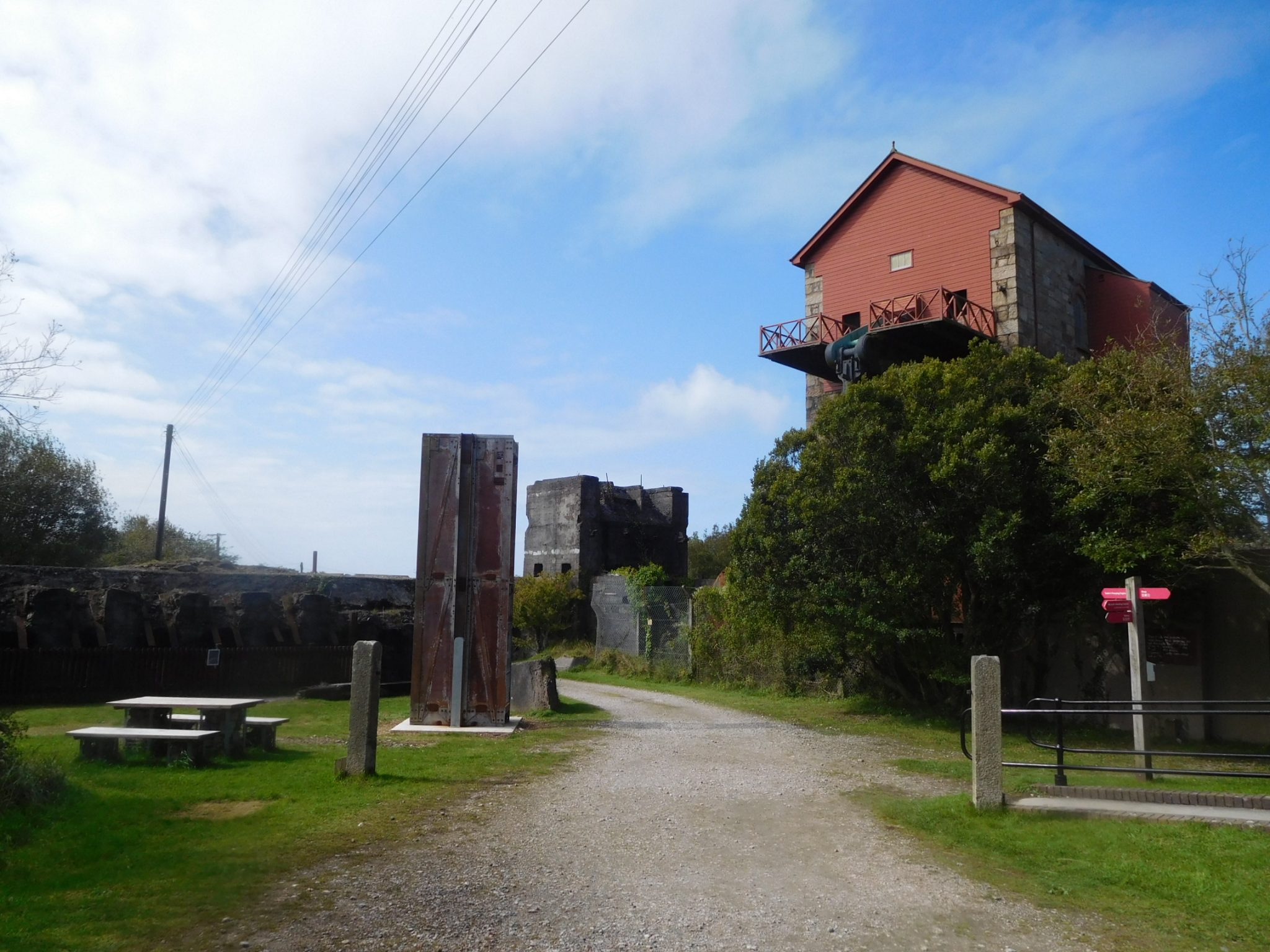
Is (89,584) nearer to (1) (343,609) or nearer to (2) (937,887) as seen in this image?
(1) (343,609)

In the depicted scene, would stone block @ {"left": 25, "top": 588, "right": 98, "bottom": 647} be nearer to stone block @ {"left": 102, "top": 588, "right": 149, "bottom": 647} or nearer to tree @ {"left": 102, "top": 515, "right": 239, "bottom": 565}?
stone block @ {"left": 102, "top": 588, "right": 149, "bottom": 647}

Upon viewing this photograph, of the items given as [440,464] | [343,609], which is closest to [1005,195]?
[440,464]

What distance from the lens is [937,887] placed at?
20.2ft

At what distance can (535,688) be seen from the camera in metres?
16.9

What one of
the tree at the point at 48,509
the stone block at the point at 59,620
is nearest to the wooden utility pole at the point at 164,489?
the tree at the point at 48,509

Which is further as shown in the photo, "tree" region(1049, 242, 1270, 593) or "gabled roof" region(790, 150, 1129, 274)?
"gabled roof" region(790, 150, 1129, 274)

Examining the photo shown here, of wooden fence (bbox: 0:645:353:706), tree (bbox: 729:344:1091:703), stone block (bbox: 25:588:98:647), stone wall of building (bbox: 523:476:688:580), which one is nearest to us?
tree (bbox: 729:344:1091:703)

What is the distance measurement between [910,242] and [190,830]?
23.8 m

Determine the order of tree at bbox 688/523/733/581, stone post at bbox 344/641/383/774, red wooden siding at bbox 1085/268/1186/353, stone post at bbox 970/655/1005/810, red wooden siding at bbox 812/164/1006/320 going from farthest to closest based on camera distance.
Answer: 1. tree at bbox 688/523/733/581
2. red wooden siding at bbox 1085/268/1186/353
3. red wooden siding at bbox 812/164/1006/320
4. stone post at bbox 344/641/383/774
5. stone post at bbox 970/655/1005/810

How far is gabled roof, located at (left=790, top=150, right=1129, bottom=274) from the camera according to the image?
79.8 feet

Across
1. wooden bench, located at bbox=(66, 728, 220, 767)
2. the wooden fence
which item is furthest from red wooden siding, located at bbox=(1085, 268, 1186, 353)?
wooden bench, located at bbox=(66, 728, 220, 767)

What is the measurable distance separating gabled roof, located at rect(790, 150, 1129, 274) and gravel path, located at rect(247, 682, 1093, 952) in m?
19.0

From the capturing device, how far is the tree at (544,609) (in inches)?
1407

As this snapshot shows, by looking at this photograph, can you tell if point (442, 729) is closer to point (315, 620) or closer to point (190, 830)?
point (190, 830)
